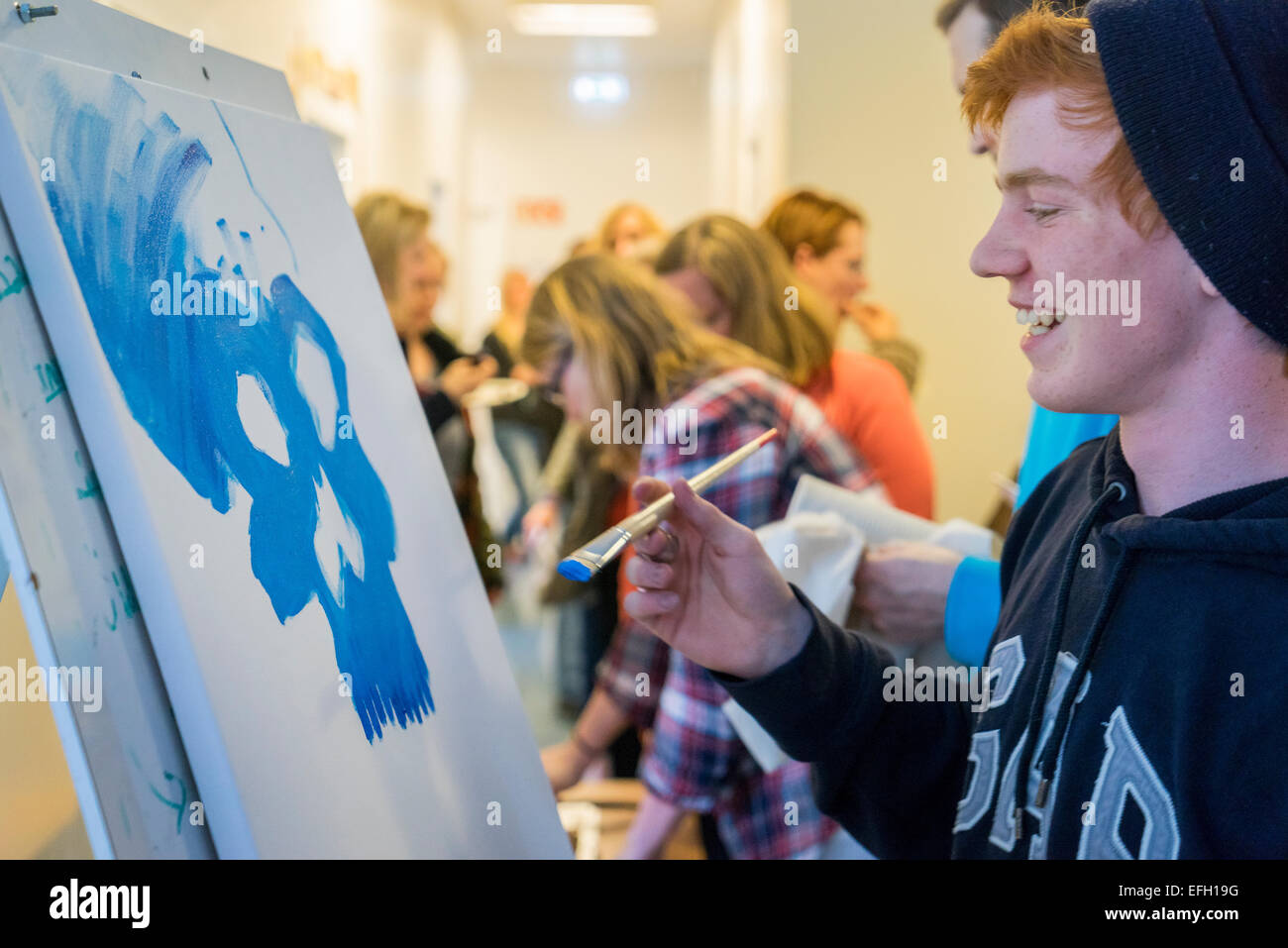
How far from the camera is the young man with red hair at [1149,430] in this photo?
2.23 feet

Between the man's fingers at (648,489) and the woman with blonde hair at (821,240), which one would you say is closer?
the man's fingers at (648,489)

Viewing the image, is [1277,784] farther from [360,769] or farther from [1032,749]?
[360,769]

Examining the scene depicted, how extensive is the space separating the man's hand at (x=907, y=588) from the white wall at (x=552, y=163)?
24.5 feet

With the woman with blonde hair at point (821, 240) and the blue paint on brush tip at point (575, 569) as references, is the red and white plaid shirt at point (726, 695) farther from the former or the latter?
the woman with blonde hair at point (821, 240)

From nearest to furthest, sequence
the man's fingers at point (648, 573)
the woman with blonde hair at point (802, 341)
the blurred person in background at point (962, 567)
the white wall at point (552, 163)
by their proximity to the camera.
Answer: the man's fingers at point (648, 573) → the blurred person in background at point (962, 567) → the woman with blonde hair at point (802, 341) → the white wall at point (552, 163)

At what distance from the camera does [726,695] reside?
1478 millimetres

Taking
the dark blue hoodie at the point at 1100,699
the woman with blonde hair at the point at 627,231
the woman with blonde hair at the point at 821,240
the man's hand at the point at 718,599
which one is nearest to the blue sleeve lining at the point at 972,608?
the dark blue hoodie at the point at 1100,699

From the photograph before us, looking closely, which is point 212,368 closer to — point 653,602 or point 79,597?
point 79,597
